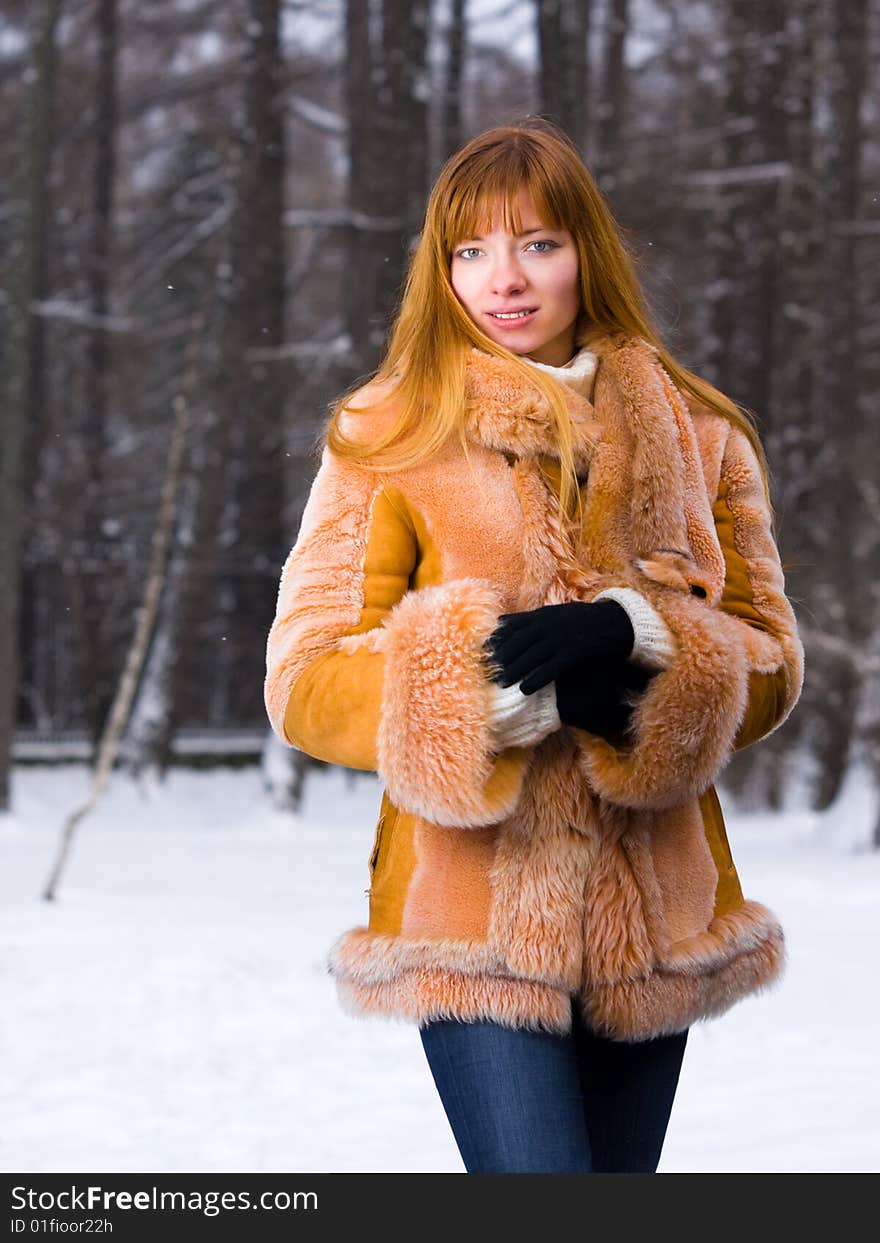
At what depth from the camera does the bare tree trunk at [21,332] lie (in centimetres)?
1275

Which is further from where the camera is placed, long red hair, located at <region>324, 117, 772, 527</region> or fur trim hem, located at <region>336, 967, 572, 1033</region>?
long red hair, located at <region>324, 117, 772, 527</region>

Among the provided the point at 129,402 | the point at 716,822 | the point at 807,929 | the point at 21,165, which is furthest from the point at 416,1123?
the point at 129,402

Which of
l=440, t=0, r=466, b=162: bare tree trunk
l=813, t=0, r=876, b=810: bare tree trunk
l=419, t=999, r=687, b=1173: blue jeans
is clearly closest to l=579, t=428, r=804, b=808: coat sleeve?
l=419, t=999, r=687, b=1173: blue jeans

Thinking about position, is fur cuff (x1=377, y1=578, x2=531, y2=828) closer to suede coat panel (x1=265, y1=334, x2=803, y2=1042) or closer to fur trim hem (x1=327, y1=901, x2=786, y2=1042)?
suede coat panel (x1=265, y1=334, x2=803, y2=1042)

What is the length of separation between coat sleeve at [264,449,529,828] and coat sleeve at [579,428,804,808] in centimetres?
14

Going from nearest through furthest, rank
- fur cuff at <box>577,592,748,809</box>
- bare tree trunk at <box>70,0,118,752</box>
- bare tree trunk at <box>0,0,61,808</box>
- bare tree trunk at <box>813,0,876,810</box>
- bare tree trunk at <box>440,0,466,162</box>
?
fur cuff at <box>577,592,748,809</box> < bare tree trunk at <box>0,0,61,808</box> < bare tree trunk at <box>813,0,876,810</box> < bare tree trunk at <box>70,0,118,752</box> < bare tree trunk at <box>440,0,466,162</box>

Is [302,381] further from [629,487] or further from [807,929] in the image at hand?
[629,487]

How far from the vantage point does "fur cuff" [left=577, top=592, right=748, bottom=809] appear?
2.20 meters

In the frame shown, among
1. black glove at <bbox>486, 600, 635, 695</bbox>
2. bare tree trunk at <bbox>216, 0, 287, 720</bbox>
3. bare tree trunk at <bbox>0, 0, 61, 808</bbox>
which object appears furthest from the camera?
bare tree trunk at <bbox>216, 0, 287, 720</bbox>

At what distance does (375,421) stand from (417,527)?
170 millimetres

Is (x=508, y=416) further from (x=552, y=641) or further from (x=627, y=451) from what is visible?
(x=552, y=641)

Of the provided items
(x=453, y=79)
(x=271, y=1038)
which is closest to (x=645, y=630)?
(x=271, y=1038)

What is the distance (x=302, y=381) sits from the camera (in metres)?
15.0

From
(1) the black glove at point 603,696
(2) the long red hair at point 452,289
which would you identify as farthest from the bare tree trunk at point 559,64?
(1) the black glove at point 603,696
